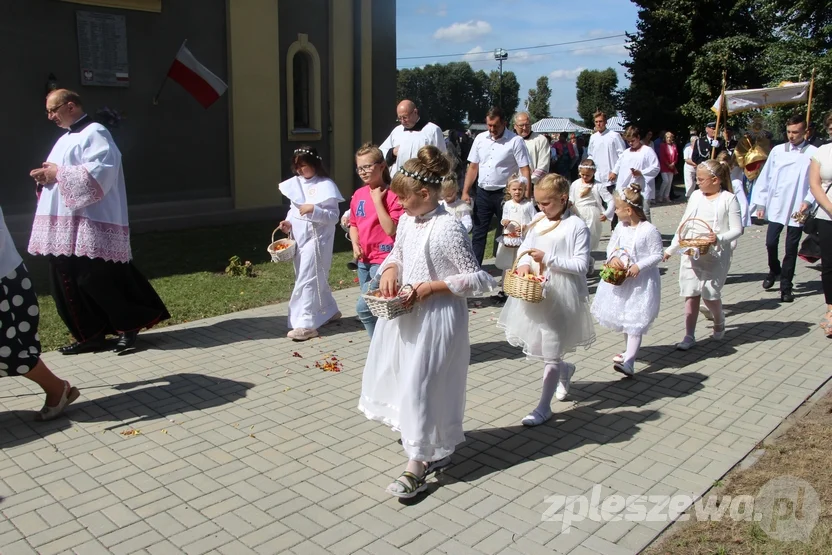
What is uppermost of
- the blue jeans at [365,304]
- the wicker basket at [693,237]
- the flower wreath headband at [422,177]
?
the flower wreath headband at [422,177]

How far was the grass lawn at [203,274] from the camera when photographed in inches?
319

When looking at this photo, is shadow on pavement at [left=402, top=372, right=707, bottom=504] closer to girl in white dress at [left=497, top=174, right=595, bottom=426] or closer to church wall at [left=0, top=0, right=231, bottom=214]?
girl in white dress at [left=497, top=174, right=595, bottom=426]

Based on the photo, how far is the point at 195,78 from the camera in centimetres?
1355

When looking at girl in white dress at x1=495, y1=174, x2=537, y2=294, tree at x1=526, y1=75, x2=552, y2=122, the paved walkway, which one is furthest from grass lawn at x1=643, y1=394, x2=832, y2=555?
tree at x1=526, y1=75, x2=552, y2=122

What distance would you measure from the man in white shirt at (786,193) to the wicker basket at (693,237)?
2522 millimetres

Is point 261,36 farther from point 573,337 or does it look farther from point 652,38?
point 652,38

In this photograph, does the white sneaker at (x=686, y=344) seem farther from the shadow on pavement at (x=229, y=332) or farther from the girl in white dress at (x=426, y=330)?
the girl in white dress at (x=426, y=330)

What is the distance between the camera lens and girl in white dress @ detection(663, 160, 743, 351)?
6.80 meters

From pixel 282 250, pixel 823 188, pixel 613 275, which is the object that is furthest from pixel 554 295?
pixel 823 188

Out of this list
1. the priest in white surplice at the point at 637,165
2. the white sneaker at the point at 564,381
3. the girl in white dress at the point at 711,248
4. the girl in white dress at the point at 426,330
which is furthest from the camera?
the priest in white surplice at the point at 637,165

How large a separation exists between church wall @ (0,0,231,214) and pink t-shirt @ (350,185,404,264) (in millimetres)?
8165

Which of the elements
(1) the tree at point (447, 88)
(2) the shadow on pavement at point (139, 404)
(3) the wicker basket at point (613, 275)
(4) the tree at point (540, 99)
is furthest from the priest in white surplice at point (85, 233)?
(1) the tree at point (447, 88)

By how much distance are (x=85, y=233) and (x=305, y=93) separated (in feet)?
38.5

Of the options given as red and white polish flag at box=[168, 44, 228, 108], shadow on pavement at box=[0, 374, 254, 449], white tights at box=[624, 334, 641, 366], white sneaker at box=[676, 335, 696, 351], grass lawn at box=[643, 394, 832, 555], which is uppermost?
red and white polish flag at box=[168, 44, 228, 108]
